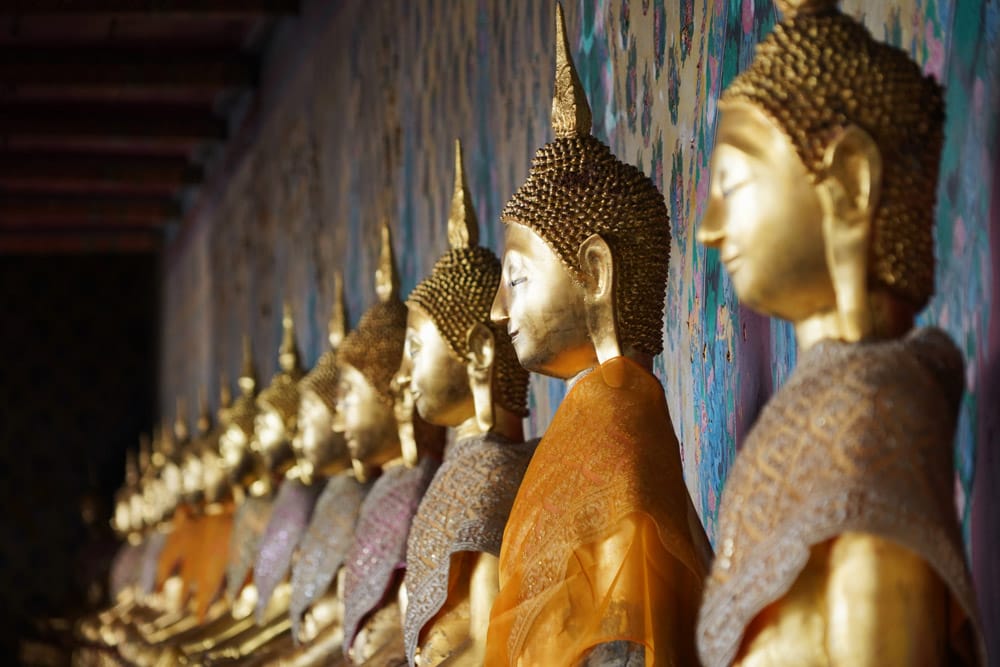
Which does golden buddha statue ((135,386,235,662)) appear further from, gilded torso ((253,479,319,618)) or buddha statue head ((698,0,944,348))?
buddha statue head ((698,0,944,348))

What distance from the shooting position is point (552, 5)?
16.3 ft

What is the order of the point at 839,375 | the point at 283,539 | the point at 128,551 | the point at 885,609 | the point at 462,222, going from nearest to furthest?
1. the point at 885,609
2. the point at 839,375
3. the point at 462,222
4. the point at 283,539
5. the point at 128,551

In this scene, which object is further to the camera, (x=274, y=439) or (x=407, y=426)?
(x=274, y=439)

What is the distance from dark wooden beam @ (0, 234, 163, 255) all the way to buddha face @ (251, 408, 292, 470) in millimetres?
10404

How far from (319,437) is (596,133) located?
4.83 ft

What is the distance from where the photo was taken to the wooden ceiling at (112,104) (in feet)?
33.0

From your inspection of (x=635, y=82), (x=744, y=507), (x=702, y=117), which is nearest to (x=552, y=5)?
(x=635, y=82)

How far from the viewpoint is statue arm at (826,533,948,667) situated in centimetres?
198

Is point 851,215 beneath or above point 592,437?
above

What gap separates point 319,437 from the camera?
5285 mm

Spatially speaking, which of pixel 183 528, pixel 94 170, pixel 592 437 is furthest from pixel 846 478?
pixel 94 170

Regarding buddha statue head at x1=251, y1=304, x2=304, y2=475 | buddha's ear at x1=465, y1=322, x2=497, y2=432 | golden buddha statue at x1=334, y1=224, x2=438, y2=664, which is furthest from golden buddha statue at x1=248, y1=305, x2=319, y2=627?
buddha's ear at x1=465, y1=322, x2=497, y2=432

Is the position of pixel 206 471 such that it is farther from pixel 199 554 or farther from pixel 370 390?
pixel 370 390

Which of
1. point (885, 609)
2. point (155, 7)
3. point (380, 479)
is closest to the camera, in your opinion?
A: point (885, 609)
